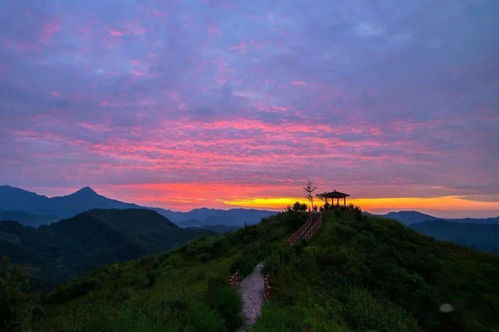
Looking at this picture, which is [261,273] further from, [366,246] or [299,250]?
[366,246]

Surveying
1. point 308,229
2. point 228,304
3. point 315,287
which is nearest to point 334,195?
point 308,229

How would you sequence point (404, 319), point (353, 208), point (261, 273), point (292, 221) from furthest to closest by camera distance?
point (353, 208)
point (292, 221)
point (261, 273)
point (404, 319)

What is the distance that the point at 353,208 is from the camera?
46.0 metres

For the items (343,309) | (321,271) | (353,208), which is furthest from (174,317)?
(353,208)

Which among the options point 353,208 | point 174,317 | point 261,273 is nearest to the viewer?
point 174,317

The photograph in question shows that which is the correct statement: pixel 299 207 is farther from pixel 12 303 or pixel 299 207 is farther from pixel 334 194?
pixel 12 303

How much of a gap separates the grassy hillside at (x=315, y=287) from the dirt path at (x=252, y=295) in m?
0.62

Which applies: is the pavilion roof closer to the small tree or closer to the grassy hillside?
the small tree

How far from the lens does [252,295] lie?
699 inches

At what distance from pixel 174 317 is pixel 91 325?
2.71 metres

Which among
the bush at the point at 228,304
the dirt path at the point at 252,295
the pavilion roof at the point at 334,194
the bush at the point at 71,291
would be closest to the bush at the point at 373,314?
the dirt path at the point at 252,295

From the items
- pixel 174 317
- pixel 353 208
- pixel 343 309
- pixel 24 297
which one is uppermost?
pixel 353 208

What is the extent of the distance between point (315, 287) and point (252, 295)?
4.65 metres

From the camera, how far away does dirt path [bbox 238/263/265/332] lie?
14.6 metres
